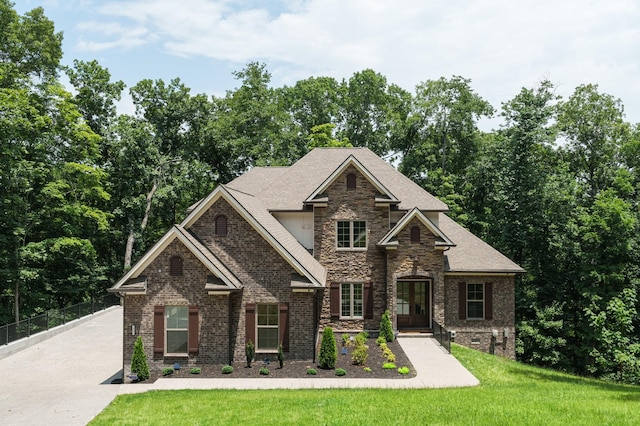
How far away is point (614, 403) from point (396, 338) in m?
10.8

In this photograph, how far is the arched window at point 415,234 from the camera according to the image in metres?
24.4

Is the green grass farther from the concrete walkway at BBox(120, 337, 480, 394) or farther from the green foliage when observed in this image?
the green foliage

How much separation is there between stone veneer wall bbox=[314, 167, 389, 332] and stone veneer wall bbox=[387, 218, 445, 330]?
74 centimetres

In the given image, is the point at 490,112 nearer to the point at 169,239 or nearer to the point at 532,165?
the point at 532,165

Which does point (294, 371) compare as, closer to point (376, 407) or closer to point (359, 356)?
point (359, 356)

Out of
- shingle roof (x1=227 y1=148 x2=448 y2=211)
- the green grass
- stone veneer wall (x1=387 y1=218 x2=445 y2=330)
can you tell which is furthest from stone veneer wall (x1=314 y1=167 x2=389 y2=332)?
the green grass

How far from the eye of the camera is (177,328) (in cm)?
1836

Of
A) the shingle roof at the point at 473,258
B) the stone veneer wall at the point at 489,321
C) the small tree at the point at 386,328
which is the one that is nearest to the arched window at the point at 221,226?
the small tree at the point at 386,328

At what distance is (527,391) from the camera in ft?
50.8

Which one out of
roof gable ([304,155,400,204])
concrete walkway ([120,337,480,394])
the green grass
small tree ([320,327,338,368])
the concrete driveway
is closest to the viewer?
the green grass

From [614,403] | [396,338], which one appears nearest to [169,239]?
[396,338]

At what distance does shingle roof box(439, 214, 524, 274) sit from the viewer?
2495 centimetres

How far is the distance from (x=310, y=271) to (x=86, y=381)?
8.63 meters

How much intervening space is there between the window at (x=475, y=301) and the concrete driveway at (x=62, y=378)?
15984 mm
